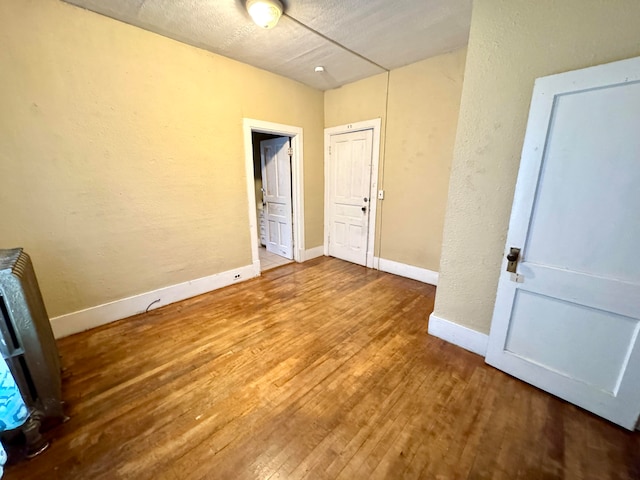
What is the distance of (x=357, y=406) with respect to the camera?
60.0 inches

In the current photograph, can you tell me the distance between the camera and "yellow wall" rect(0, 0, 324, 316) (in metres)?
1.87

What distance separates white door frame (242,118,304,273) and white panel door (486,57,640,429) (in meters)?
2.70

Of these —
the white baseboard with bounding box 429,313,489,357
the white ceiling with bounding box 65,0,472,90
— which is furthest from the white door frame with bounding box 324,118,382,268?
the white baseboard with bounding box 429,313,489,357

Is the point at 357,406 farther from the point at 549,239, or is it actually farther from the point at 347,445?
the point at 549,239

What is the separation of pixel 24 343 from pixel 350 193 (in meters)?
3.50

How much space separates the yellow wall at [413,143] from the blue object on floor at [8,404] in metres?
3.48

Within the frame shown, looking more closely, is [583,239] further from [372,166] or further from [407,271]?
[372,166]

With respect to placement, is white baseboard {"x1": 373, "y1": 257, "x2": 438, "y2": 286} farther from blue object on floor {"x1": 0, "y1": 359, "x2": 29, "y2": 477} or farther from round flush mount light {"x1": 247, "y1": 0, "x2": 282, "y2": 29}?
blue object on floor {"x1": 0, "y1": 359, "x2": 29, "y2": 477}

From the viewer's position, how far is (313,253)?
4.30 meters

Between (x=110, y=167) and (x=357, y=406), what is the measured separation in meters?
2.78

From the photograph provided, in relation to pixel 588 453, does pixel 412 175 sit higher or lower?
higher

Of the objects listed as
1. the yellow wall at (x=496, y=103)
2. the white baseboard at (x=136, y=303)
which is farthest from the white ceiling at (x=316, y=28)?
the white baseboard at (x=136, y=303)

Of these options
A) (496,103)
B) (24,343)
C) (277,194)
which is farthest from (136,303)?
(496,103)

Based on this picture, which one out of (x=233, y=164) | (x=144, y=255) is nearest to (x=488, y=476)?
(x=144, y=255)
